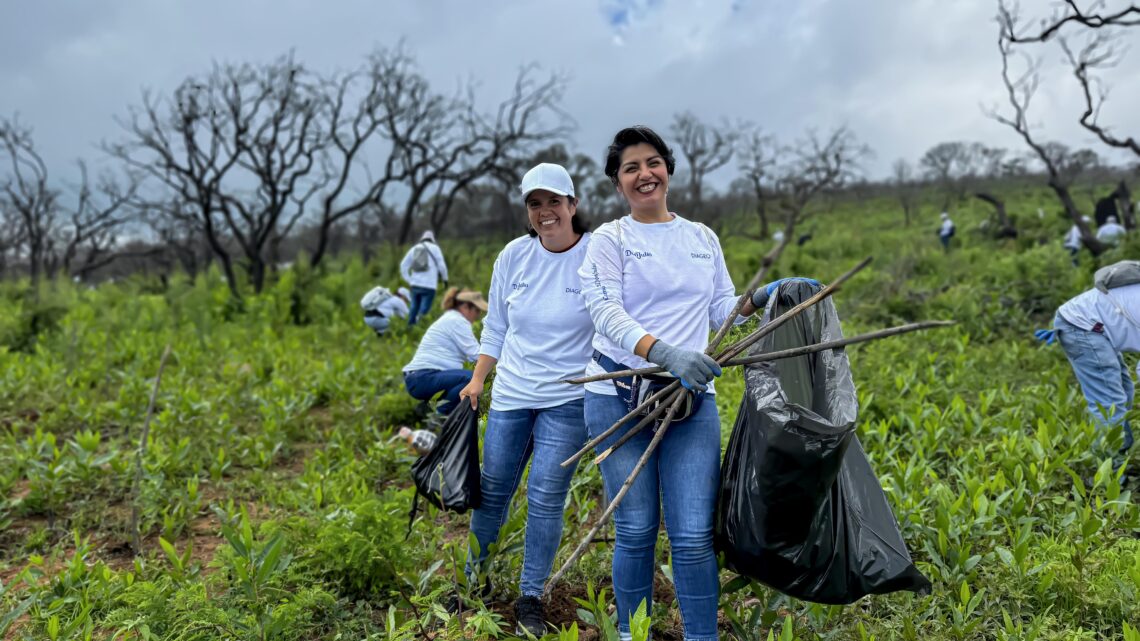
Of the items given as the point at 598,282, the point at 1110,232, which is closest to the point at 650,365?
the point at 598,282

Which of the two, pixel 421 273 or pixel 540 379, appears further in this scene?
pixel 421 273

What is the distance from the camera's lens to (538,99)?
2109cm

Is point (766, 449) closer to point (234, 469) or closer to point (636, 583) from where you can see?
point (636, 583)

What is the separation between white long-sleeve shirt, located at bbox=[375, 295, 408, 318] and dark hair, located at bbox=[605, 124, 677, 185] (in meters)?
7.42

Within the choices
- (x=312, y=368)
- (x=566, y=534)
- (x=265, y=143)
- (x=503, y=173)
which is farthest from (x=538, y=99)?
(x=566, y=534)

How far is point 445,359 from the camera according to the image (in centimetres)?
492

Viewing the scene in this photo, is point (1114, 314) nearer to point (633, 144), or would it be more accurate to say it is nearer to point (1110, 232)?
point (633, 144)

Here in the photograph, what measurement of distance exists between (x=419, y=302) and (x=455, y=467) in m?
7.27

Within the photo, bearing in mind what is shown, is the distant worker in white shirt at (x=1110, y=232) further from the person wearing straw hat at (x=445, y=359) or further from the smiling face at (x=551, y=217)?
the smiling face at (x=551, y=217)

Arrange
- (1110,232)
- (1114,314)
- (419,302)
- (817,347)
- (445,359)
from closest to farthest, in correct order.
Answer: (817,347) < (1114,314) < (445,359) < (419,302) < (1110,232)

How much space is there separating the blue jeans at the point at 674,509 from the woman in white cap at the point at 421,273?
7562 millimetres

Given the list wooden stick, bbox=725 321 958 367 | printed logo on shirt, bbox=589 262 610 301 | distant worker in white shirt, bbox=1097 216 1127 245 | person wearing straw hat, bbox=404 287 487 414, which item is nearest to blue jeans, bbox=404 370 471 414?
person wearing straw hat, bbox=404 287 487 414

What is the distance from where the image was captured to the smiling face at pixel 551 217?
252 cm

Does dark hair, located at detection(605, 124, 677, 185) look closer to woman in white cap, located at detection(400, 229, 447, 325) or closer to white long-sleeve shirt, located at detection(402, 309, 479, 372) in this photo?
white long-sleeve shirt, located at detection(402, 309, 479, 372)
